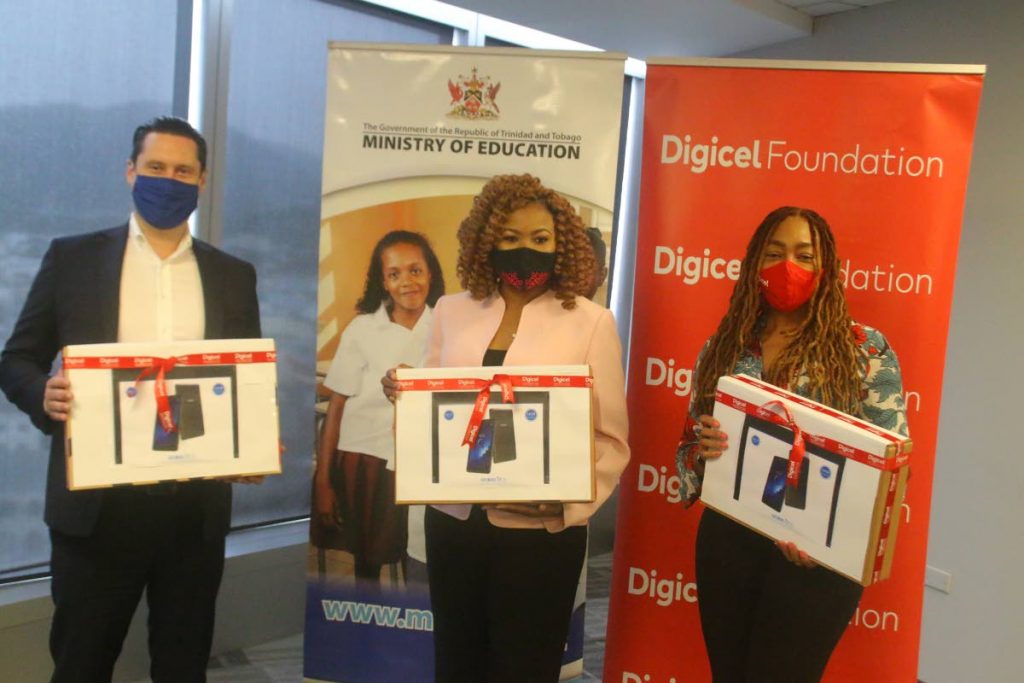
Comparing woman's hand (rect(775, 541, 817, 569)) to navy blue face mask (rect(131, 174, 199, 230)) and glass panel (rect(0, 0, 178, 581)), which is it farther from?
glass panel (rect(0, 0, 178, 581))

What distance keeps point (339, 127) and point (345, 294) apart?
1.83 feet

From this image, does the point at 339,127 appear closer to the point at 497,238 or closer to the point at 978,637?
the point at 497,238

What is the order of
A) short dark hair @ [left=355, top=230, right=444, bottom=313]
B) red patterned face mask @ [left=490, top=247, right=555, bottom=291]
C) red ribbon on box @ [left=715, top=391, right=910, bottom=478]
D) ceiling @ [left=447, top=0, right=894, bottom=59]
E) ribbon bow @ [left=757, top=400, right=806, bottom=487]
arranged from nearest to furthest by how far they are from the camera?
red ribbon on box @ [left=715, top=391, right=910, bottom=478] → ribbon bow @ [left=757, top=400, right=806, bottom=487] → red patterned face mask @ [left=490, top=247, right=555, bottom=291] → short dark hair @ [left=355, top=230, right=444, bottom=313] → ceiling @ [left=447, top=0, right=894, bottom=59]

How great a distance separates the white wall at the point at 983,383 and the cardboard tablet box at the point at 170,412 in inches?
114

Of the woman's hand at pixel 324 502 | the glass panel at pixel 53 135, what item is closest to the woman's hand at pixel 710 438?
the woman's hand at pixel 324 502

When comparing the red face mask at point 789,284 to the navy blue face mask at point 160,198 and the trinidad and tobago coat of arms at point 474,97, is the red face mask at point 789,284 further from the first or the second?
the navy blue face mask at point 160,198

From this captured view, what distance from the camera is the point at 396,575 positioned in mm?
2818

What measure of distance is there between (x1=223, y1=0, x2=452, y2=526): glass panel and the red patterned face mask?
6.06 ft

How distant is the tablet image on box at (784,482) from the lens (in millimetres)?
1719

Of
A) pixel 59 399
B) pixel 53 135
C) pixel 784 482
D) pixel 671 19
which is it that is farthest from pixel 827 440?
pixel 53 135

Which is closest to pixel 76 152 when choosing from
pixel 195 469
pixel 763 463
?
pixel 195 469

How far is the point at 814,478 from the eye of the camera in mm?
1742

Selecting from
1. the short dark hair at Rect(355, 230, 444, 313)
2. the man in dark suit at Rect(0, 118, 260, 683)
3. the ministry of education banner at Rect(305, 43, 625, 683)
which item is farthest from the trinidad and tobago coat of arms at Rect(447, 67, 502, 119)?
the man in dark suit at Rect(0, 118, 260, 683)

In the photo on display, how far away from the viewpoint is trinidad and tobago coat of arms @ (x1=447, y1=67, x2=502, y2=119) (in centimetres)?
260
